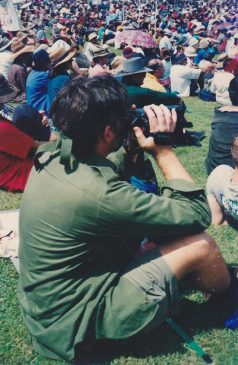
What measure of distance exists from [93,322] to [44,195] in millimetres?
733

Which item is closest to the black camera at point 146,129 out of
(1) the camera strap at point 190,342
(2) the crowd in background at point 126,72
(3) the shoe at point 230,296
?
(2) the crowd in background at point 126,72

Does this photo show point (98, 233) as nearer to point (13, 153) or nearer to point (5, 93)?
point (13, 153)

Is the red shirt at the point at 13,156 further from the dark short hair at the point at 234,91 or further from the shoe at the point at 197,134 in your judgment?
the shoe at the point at 197,134

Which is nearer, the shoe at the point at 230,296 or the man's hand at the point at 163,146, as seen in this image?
the man's hand at the point at 163,146

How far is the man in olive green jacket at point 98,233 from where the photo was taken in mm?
2287

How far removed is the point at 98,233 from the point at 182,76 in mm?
9495

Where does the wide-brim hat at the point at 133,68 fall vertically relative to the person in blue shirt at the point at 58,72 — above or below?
above

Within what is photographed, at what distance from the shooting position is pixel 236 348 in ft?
9.15

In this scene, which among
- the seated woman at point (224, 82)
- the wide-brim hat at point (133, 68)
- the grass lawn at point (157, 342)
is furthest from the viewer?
the seated woman at point (224, 82)

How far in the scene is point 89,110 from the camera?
2311 millimetres

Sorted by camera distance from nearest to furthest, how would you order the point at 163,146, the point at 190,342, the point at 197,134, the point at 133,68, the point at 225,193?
the point at 163,146, the point at 190,342, the point at 225,193, the point at 133,68, the point at 197,134

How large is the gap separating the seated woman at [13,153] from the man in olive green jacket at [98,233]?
2.54 m

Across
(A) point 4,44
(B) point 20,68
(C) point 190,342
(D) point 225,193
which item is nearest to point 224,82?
(B) point 20,68

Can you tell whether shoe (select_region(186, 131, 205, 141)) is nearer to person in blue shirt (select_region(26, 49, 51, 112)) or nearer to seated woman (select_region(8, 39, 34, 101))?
person in blue shirt (select_region(26, 49, 51, 112))
